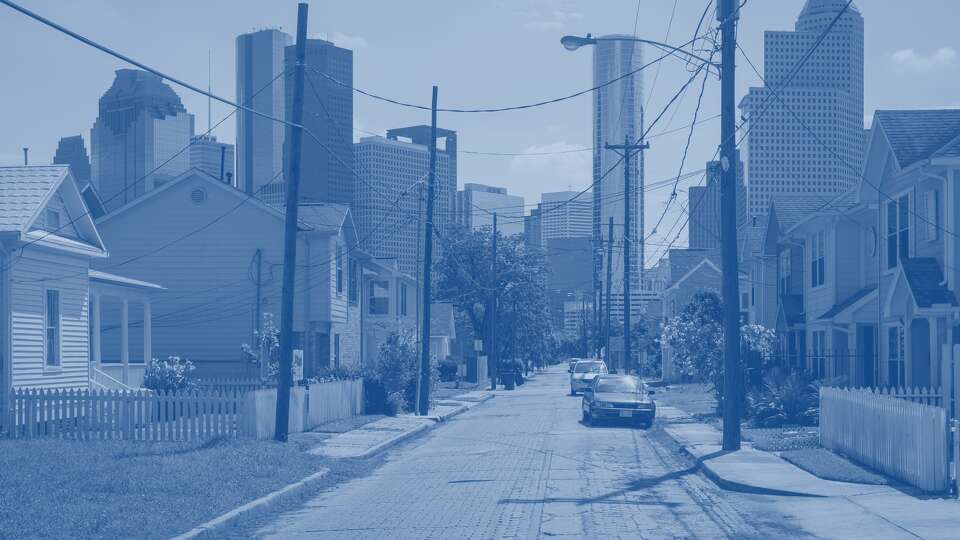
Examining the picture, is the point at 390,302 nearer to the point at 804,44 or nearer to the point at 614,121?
the point at 614,121

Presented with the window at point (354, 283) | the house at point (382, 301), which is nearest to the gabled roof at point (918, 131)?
the window at point (354, 283)

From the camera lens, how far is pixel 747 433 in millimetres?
25953

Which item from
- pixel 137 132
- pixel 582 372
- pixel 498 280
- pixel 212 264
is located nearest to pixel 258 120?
pixel 212 264

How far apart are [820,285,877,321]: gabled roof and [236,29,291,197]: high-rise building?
19415 mm

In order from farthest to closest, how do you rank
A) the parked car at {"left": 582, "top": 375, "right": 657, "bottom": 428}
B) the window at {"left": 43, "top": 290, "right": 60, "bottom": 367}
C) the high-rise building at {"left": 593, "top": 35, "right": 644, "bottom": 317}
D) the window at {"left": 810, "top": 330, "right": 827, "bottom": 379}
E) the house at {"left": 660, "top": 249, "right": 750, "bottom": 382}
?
the house at {"left": 660, "top": 249, "right": 750, "bottom": 382} → the high-rise building at {"left": 593, "top": 35, "right": 644, "bottom": 317} → the window at {"left": 810, "top": 330, "right": 827, "bottom": 379} → the parked car at {"left": 582, "top": 375, "right": 657, "bottom": 428} → the window at {"left": 43, "top": 290, "right": 60, "bottom": 367}

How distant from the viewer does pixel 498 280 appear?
7738cm

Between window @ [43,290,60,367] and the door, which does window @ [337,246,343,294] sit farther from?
the door

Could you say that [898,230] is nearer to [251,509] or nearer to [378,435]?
[378,435]

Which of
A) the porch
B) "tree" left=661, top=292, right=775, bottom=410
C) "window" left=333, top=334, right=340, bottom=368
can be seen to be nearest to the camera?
the porch

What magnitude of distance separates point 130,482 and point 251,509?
81.0 inches

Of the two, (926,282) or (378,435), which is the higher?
(926,282)

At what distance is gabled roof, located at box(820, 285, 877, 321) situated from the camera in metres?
33.1

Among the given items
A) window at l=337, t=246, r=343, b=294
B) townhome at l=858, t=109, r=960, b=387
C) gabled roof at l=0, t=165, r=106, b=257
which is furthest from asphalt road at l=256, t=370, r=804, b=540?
window at l=337, t=246, r=343, b=294

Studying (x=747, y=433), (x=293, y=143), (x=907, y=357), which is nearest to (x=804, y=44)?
(x=907, y=357)
